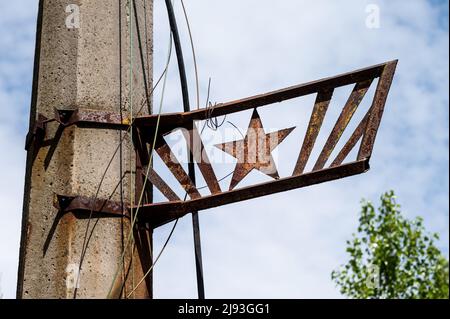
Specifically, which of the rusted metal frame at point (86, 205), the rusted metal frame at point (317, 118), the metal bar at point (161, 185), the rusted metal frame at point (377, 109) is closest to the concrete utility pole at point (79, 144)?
the rusted metal frame at point (86, 205)

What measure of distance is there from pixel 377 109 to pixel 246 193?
94 cm

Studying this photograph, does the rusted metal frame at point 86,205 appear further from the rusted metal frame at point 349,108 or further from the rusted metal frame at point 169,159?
the rusted metal frame at point 349,108

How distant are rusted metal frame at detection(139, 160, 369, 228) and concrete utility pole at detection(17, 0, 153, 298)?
0.20 meters

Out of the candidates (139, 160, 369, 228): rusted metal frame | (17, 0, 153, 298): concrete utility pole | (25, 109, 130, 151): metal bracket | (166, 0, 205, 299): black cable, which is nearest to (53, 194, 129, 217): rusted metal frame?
(17, 0, 153, 298): concrete utility pole

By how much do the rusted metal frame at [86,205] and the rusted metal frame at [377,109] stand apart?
1.48 meters

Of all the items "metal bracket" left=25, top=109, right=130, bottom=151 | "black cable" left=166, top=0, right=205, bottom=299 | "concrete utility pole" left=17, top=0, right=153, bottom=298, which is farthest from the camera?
"black cable" left=166, top=0, right=205, bottom=299

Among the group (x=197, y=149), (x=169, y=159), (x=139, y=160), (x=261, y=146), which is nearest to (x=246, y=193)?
(x=261, y=146)

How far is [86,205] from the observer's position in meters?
4.57

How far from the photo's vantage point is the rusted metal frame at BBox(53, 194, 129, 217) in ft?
14.9

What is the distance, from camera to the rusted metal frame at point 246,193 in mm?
4566

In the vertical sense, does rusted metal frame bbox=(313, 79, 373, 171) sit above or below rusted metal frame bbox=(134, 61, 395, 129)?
below

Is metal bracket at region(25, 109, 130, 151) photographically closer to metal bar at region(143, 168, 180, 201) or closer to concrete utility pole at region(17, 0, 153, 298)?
concrete utility pole at region(17, 0, 153, 298)
